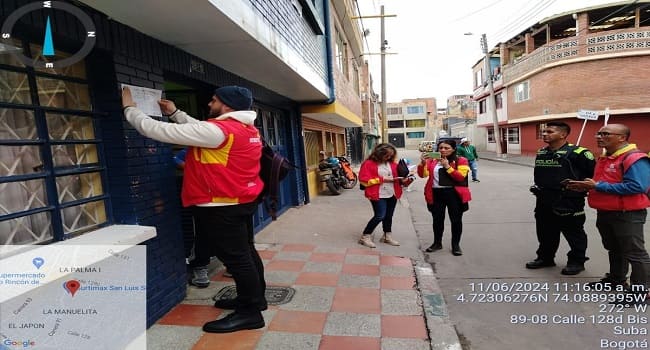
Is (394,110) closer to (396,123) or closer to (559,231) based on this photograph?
(396,123)

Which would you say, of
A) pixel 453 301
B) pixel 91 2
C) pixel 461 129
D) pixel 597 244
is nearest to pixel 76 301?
pixel 91 2

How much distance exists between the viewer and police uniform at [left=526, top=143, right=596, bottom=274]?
3.63 m

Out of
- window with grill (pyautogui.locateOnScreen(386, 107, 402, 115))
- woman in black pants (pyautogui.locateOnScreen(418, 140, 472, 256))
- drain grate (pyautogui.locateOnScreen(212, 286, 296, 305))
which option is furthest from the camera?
window with grill (pyautogui.locateOnScreen(386, 107, 402, 115))

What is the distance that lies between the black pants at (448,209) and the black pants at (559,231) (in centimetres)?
87

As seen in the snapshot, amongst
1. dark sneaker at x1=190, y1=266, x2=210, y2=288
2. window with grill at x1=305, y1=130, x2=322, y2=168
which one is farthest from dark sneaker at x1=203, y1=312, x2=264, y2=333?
window with grill at x1=305, y1=130, x2=322, y2=168

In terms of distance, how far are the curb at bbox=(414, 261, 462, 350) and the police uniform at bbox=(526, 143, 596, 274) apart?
1356 millimetres

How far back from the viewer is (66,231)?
7.84 feet

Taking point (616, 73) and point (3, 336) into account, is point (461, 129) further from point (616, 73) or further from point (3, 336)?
point (3, 336)

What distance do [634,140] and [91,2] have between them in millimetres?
24835

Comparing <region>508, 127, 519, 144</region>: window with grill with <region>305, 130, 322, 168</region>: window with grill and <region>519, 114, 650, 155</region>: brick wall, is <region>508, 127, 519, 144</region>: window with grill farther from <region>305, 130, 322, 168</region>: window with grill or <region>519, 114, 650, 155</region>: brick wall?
<region>305, 130, 322, 168</region>: window with grill

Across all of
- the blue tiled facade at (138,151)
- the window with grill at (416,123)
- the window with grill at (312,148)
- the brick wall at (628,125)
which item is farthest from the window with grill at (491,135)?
the blue tiled facade at (138,151)

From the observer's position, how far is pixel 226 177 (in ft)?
8.04

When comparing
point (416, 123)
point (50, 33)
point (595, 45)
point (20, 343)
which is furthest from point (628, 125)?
point (416, 123)

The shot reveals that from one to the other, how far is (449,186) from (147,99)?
3.43 m
